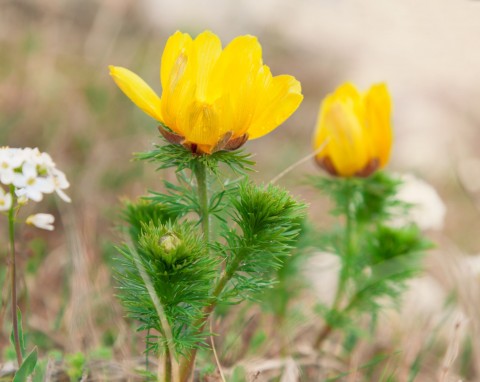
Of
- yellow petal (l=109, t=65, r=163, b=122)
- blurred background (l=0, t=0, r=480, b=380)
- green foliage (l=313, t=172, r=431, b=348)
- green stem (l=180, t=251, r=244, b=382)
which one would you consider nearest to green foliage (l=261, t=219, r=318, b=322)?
green foliage (l=313, t=172, r=431, b=348)

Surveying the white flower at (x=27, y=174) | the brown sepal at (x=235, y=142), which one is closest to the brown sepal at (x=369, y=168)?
the brown sepal at (x=235, y=142)

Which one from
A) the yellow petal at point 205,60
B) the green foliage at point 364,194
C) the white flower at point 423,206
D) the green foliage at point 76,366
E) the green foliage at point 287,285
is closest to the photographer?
the yellow petal at point 205,60

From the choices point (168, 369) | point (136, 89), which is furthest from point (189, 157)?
point (168, 369)

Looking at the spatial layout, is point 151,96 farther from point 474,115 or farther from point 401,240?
point 474,115

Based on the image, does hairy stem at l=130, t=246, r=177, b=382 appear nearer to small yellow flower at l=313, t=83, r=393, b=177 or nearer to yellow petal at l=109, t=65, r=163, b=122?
yellow petal at l=109, t=65, r=163, b=122

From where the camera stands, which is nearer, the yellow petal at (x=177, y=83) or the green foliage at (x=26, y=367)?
the yellow petal at (x=177, y=83)

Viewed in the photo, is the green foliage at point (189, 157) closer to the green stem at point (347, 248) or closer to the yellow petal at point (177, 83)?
the yellow petal at point (177, 83)
